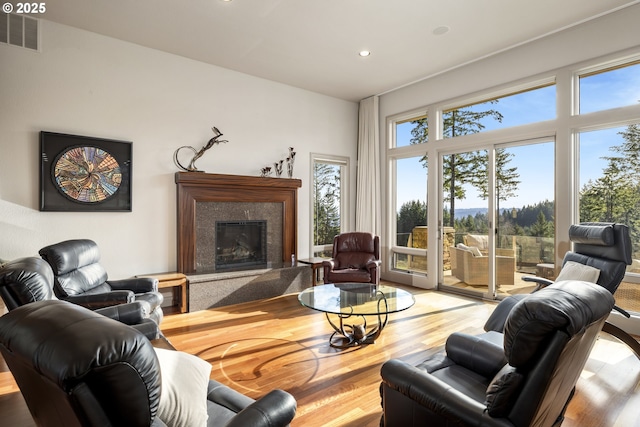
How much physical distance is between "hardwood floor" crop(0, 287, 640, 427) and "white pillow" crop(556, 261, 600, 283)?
0.67 metres

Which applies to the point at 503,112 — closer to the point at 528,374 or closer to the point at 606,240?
the point at 606,240

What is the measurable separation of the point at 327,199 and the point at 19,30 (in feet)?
14.6

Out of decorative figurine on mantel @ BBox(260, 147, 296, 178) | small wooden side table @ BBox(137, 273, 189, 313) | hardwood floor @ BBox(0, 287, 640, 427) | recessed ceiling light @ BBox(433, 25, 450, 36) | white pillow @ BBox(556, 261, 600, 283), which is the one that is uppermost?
recessed ceiling light @ BBox(433, 25, 450, 36)

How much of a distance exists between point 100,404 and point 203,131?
14.4 feet

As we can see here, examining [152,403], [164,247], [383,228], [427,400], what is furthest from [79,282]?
[383,228]

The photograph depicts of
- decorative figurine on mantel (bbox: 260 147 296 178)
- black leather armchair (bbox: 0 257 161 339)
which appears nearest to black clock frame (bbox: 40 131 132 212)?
decorative figurine on mantel (bbox: 260 147 296 178)

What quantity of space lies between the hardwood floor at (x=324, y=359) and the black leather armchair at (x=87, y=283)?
0.50m

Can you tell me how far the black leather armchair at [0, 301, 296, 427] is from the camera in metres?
0.82

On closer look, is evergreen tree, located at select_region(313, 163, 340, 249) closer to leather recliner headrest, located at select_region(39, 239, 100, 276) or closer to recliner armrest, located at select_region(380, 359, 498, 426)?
leather recliner headrest, located at select_region(39, 239, 100, 276)

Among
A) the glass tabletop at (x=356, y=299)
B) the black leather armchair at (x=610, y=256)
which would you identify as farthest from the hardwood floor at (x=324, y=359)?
the glass tabletop at (x=356, y=299)

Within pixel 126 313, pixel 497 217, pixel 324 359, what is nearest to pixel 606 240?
pixel 497 217

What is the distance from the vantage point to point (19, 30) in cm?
358

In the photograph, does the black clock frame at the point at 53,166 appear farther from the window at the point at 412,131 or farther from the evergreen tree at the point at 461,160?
the evergreen tree at the point at 461,160

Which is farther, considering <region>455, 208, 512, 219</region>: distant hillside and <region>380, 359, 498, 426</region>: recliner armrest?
<region>455, 208, 512, 219</region>: distant hillside
